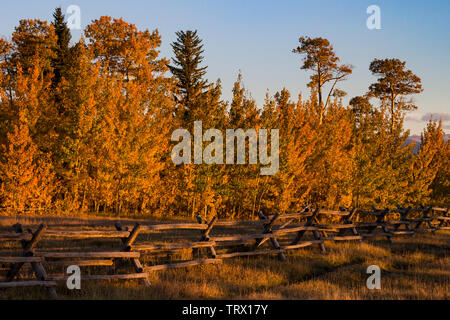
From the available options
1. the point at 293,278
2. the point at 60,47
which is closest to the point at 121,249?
the point at 293,278

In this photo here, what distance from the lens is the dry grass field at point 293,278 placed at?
874cm

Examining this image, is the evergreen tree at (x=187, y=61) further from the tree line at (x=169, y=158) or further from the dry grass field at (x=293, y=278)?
the dry grass field at (x=293, y=278)

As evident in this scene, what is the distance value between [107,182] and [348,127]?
18782mm

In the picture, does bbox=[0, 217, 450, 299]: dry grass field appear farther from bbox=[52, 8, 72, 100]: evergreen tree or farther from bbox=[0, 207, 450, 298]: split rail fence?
bbox=[52, 8, 72, 100]: evergreen tree

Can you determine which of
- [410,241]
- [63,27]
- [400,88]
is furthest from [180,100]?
[410,241]

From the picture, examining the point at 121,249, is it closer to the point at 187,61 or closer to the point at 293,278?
the point at 293,278

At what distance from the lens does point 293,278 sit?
11.2m

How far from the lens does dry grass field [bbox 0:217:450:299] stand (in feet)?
28.7

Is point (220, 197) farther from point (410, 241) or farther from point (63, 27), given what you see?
point (63, 27)

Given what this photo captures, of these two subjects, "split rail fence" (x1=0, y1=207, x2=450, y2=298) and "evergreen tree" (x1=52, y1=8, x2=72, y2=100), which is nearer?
"split rail fence" (x1=0, y1=207, x2=450, y2=298)

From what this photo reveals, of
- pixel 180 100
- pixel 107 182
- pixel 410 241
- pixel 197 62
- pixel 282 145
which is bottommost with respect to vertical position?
pixel 410 241

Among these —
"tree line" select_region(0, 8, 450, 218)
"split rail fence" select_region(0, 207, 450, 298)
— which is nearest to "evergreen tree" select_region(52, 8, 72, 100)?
"tree line" select_region(0, 8, 450, 218)

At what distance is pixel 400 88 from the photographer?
4525 cm
